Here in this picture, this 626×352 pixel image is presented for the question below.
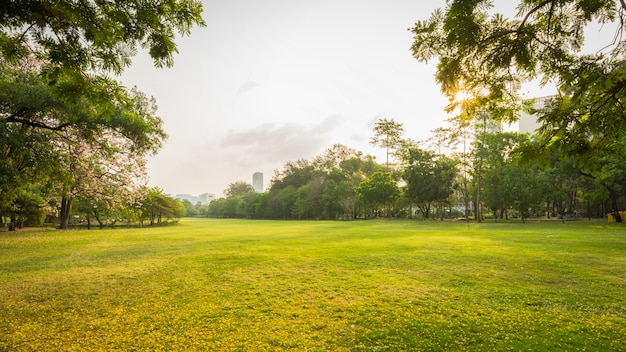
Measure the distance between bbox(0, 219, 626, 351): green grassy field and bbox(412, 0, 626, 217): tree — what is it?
111 inches

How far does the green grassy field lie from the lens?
13.2ft

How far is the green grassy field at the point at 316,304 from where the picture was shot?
13.2 feet

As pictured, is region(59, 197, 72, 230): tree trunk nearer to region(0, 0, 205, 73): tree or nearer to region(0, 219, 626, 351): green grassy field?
region(0, 219, 626, 351): green grassy field

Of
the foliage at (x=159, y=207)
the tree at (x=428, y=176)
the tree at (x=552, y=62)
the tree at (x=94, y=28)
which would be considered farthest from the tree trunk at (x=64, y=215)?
the tree at (x=428, y=176)

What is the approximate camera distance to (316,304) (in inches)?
218

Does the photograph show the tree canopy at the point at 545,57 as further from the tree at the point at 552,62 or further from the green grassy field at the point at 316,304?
the green grassy field at the point at 316,304

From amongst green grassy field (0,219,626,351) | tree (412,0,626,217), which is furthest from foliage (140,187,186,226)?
tree (412,0,626,217)

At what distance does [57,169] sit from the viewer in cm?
1427

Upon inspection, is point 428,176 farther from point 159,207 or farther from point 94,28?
point 94,28

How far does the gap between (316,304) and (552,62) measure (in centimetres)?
602

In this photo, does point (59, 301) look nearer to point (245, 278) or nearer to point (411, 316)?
point (245, 278)

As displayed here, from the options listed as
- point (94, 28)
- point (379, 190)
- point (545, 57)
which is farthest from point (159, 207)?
point (545, 57)

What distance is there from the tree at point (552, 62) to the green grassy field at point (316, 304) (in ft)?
9.27

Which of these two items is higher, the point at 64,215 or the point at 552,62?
the point at 552,62
